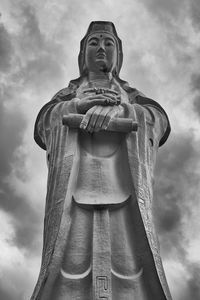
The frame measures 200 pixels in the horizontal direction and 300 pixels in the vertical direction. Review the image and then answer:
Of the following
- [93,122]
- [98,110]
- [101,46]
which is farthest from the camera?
[101,46]

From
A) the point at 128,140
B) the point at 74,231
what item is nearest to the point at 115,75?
the point at 128,140

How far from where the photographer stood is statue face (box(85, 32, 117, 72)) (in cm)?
1026

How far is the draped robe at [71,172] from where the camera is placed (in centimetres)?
677

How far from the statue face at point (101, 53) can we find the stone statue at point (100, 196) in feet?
2.03

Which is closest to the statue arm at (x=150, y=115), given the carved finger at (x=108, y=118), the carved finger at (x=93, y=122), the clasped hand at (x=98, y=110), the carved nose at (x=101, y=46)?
the clasped hand at (x=98, y=110)

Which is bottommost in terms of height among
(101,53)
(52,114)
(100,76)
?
(52,114)

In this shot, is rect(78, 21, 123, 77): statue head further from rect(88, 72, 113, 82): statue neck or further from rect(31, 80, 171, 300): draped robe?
rect(31, 80, 171, 300): draped robe

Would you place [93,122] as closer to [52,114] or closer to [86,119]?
[86,119]

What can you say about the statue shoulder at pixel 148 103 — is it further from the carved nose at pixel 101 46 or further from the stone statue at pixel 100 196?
the carved nose at pixel 101 46

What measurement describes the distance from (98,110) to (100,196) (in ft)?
5.05

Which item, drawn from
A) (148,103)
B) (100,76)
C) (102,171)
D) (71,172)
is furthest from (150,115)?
(71,172)

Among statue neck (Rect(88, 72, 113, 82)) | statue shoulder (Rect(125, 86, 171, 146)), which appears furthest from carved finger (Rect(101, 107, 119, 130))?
statue neck (Rect(88, 72, 113, 82))

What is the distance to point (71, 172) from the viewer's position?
25.4 feet

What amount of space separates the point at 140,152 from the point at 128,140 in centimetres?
28
